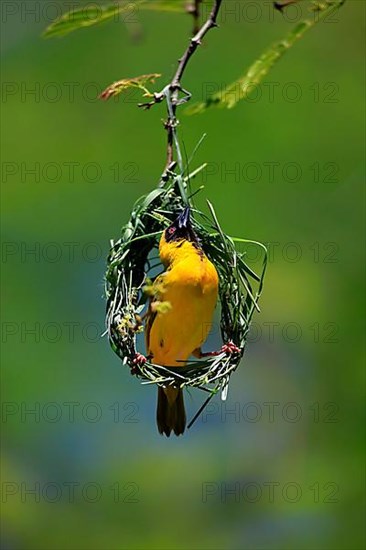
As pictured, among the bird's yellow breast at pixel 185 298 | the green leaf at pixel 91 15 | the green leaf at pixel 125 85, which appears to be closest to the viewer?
the green leaf at pixel 91 15

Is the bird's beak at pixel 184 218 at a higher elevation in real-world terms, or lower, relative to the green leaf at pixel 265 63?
lower

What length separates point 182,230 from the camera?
257 cm

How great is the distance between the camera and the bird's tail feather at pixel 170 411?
111 inches

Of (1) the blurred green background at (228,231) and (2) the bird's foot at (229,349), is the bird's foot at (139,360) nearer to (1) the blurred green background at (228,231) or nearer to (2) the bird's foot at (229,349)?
(2) the bird's foot at (229,349)

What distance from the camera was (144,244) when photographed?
9.00 feet

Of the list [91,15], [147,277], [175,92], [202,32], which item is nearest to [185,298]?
[147,277]

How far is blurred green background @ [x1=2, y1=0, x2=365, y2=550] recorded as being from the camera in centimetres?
→ 428

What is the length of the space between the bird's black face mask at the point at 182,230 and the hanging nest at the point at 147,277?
0.12 ft

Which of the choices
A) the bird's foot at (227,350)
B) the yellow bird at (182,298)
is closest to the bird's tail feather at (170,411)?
the yellow bird at (182,298)

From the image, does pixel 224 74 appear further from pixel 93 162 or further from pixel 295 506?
pixel 295 506

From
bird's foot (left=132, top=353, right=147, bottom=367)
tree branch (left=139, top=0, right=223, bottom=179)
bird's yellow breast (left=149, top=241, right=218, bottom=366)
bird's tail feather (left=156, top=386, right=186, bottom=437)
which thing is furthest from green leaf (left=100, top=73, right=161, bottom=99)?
bird's tail feather (left=156, top=386, right=186, bottom=437)

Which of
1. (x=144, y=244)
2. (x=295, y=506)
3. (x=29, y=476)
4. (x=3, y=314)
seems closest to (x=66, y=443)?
(x=29, y=476)

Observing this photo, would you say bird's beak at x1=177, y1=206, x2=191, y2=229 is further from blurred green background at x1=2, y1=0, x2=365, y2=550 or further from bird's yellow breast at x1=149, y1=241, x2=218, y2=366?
blurred green background at x1=2, y1=0, x2=365, y2=550

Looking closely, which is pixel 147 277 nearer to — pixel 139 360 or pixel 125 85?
pixel 139 360
